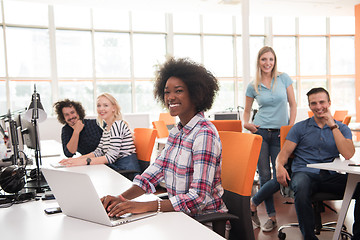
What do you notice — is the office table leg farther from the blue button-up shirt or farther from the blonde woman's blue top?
the blonde woman's blue top

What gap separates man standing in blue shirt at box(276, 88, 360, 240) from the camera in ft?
7.95

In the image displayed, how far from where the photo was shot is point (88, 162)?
9.01ft

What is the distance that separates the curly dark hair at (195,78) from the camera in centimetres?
164

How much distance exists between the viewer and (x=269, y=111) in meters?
3.16

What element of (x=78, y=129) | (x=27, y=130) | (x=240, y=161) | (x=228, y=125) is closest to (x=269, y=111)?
(x=228, y=125)

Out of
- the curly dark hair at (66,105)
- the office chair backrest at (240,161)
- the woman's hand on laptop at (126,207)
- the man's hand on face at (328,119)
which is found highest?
the curly dark hair at (66,105)

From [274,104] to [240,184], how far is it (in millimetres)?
1774

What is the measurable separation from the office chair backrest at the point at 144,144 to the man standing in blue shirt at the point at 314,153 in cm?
110

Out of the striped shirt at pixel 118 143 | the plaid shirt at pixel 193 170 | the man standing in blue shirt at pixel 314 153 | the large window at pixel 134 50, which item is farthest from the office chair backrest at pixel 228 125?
the large window at pixel 134 50

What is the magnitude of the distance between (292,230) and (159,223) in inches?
84.7

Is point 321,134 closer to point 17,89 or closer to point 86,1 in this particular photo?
point 86,1

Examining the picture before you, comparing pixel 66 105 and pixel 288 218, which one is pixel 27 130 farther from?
pixel 288 218

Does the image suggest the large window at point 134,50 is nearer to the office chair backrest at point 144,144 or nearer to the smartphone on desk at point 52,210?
the office chair backrest at point 144,144

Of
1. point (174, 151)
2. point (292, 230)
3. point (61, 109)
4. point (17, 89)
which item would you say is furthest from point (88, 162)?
point (17, 89)
